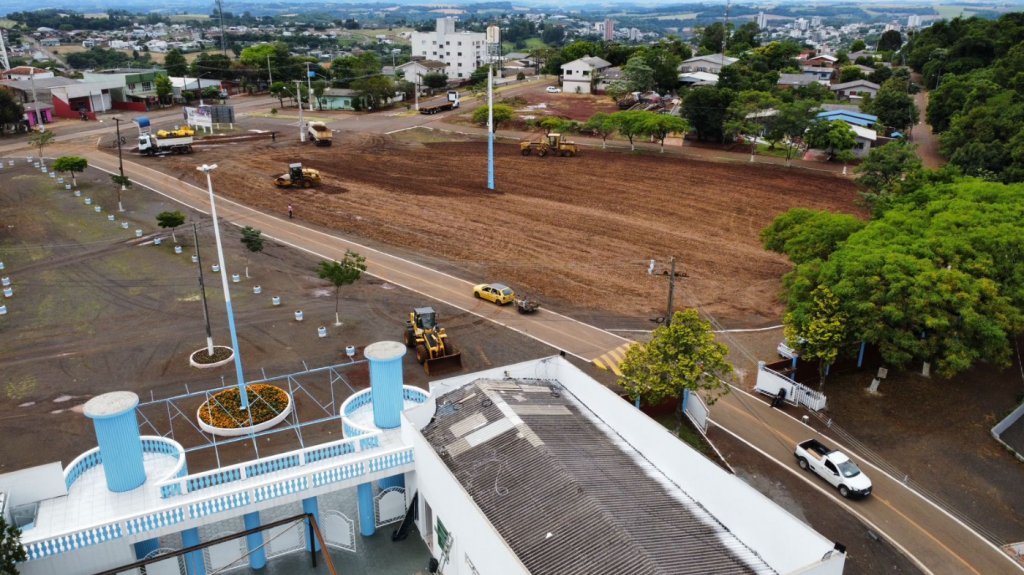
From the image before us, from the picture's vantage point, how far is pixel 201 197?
198 feet

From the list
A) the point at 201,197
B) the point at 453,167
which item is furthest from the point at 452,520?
the point at 453,167

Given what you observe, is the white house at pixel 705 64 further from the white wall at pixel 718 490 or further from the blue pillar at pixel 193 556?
the blue pillar at pixel 193 556

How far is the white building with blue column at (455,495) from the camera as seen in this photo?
16266 mm

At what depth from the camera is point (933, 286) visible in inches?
1158

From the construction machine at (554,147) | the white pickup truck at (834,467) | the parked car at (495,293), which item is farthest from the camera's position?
the construction machine at (554,147)

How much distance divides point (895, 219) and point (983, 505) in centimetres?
1703

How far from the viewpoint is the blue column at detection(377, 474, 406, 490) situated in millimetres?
21516

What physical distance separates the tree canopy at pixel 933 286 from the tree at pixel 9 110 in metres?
90.5

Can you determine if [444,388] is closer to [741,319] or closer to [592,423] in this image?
[592,423]

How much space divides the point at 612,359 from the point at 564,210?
26836 millimetres

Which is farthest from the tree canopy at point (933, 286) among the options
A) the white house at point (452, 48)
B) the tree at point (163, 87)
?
the white house at point (452, 48)

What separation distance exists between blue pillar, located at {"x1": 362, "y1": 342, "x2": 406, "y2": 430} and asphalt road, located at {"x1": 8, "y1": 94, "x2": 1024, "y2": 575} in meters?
14.9

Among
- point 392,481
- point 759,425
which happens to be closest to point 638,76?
point 759,425

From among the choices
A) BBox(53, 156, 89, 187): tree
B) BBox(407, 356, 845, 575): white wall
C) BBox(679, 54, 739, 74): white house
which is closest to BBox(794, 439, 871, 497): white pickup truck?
BBox(407, 356, 845, 575): white wall
